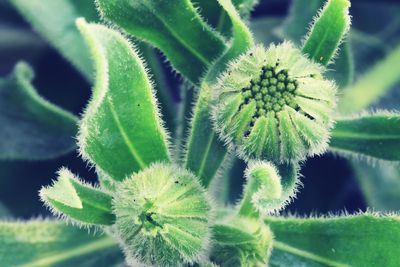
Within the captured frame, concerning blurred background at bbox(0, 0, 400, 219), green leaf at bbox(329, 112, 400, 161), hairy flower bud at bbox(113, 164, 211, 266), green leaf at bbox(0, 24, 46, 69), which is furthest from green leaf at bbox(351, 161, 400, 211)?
green leaf at bbox(0, 24, 46, 69)

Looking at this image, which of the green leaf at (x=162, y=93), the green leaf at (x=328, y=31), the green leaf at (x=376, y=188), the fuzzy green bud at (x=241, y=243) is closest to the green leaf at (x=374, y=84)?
the green leaf at (x=376, y=188)

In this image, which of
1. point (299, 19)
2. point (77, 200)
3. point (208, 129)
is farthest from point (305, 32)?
point (77, 200)

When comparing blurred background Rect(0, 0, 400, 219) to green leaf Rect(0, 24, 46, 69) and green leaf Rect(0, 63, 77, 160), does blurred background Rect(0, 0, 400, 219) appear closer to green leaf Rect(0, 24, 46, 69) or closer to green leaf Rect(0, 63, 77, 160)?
green leaf Rect(0, 24, 46, 69)

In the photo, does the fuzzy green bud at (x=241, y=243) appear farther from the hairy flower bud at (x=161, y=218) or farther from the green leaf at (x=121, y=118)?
the green leaf at (x=121, y=118)

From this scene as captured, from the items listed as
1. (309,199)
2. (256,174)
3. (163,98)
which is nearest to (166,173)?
(256,174)

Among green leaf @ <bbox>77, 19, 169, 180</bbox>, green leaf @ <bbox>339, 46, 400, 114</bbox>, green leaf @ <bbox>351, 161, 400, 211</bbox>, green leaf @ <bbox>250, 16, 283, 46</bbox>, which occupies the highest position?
green leaf @ <bbox>77, 19, 169, 180</bbox>

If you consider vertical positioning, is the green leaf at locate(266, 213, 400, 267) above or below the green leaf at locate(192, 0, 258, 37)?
below

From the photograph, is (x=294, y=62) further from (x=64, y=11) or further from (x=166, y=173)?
(x=64, y=11)

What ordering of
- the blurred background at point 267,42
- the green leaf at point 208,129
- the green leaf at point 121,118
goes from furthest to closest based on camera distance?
the blurred background at point 267,42 → the green leaf at point 208,129 → the green leaf at point 121,118
